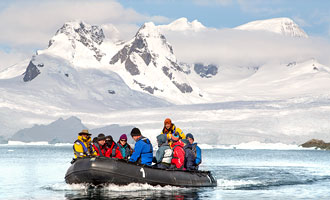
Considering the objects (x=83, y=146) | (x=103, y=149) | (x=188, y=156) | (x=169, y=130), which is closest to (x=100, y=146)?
(x=103, y=149)

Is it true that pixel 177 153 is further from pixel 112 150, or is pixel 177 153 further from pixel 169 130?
pixel 112 150

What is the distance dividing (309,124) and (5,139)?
315 ft

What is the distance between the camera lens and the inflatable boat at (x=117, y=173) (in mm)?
23250

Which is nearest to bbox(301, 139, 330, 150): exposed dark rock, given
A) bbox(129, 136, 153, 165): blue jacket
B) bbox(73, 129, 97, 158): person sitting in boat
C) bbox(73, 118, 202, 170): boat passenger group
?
bbox(73, 118, 202, 170): boat passenger group

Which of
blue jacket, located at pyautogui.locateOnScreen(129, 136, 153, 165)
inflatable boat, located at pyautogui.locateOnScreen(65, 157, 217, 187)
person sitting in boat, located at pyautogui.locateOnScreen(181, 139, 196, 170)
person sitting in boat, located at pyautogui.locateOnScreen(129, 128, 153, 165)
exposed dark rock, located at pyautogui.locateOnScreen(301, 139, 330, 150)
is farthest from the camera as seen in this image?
exposed dark rock, located at pyautogui.locateOnScreen(301, 139, 330, 150)

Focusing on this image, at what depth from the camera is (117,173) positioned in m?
23.4

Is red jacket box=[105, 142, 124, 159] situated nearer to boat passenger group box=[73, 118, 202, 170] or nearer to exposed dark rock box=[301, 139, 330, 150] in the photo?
boat passenger group box=[73, 118, 202, 170]

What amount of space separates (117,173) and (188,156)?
12.1 feet

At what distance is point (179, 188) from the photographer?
25281mm

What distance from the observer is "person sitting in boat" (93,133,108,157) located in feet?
77.8

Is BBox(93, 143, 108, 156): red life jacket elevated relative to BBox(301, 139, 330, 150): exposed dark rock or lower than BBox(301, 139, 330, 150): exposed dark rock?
lower

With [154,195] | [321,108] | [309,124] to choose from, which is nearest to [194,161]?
[154,195]

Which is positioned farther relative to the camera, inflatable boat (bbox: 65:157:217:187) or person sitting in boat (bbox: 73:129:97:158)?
person sitting in boat (bbox: 73:129:97:158)

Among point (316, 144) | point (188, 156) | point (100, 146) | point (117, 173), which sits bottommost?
point (117, 173)
